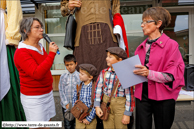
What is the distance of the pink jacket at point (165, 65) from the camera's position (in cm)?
116

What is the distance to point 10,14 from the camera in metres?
1.73

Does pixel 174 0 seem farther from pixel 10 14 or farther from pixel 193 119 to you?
pixel 10 14

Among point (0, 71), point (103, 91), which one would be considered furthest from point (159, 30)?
point (0, 71)

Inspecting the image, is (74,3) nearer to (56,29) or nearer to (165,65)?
(165,65)

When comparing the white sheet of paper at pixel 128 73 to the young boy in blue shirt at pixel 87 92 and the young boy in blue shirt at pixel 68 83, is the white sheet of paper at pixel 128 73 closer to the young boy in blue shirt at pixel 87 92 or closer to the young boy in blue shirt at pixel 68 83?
the young boy in blue shirt at pixel 87 92

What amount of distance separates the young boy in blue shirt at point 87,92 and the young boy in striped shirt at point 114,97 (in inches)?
4.0

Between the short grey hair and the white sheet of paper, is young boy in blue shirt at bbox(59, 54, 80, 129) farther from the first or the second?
the white sheet of paper

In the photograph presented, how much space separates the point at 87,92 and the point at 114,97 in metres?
0.30

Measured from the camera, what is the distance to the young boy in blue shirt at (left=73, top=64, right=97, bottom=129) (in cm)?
159

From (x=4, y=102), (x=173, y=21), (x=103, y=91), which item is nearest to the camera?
(x=103, y=91)

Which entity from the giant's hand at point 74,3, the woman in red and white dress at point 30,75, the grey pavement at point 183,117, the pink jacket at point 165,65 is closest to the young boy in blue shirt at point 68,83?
the woman in red and white dress at point 30,75

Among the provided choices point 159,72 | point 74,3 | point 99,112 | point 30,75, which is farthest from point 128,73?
point 74,3

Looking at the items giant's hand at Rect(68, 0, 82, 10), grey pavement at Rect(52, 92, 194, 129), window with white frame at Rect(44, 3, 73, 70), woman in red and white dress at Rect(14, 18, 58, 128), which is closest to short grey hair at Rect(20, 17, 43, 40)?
woman in red and white dress at Rect(14, 18, 58, 128)

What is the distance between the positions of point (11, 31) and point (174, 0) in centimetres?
460
